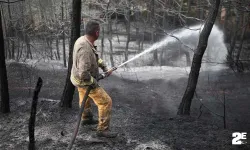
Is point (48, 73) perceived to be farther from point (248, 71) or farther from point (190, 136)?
point (248, 71)

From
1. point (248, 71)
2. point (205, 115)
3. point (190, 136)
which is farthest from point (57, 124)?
point (248, 71)

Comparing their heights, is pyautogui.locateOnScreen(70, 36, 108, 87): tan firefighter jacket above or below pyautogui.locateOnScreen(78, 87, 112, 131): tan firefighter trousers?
above

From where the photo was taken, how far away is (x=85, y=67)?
4.82m

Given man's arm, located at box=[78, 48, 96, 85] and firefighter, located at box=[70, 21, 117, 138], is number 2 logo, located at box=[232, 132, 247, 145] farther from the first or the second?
man's arm, located at box=[78, 48, 96, 85]

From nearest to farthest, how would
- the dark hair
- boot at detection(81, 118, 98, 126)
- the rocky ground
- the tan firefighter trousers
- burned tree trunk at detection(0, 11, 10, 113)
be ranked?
the dark hair, the tan firefighter trousers, the rocky ground, boot at detection(81, 118, 98, 126), burned tree trunk at detection(0, 11, 10, 113)

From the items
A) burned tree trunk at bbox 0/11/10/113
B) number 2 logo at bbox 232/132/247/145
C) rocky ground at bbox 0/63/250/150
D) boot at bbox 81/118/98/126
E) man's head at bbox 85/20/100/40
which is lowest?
rocky ground at bbox 0/63/250/150

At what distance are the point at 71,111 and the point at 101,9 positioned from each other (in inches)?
496

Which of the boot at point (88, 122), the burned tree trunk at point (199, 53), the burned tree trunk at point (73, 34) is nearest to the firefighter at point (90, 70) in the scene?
the boot at point (88, 122)

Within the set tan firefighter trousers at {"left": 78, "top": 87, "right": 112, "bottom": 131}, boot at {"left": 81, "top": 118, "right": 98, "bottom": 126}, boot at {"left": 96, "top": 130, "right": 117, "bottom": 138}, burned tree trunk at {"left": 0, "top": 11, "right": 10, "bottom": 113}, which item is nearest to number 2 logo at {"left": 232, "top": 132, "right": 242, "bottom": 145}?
boot at {"left": 96, "top": 130, "right": 117, "bottom": 138}

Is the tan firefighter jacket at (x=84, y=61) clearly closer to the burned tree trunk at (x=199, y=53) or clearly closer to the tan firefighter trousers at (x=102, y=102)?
the tan firefighter trousers at (x=102, y=102)

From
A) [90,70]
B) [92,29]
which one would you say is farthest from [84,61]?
[92,29]

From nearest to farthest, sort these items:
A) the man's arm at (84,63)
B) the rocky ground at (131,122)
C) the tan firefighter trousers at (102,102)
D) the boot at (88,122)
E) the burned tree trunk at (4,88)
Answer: the man's arm at (84,63)
the tan firefighter trousers at (102,102)
the rocky ground at (131,122)
the boot at (88,122)
the burned tree trunk at (4,88)

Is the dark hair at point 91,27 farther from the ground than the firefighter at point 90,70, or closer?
farther from the ground


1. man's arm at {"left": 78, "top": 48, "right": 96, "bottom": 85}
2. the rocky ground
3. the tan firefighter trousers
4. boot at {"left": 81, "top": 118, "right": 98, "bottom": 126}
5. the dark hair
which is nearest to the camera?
man's arm at {"left": 78, "top": 48, "right": 96, "bottom": 85}
